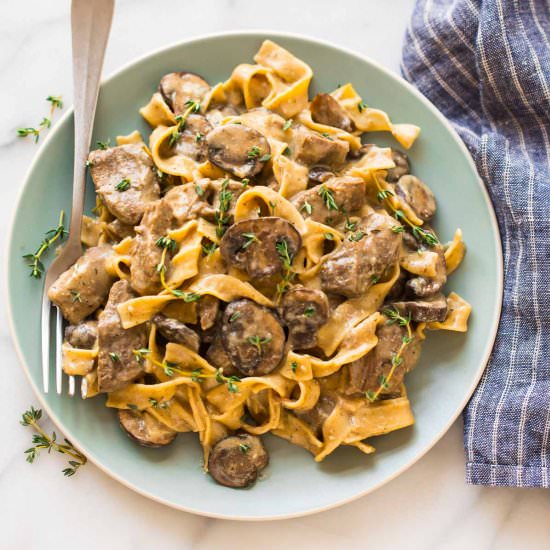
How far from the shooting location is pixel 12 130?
4.47m

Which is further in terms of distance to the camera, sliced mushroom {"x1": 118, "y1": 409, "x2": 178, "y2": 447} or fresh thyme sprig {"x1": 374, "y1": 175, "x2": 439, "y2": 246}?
fresh thyme sprig {"x1": 374, "y1": 175, "x2": 439, "y2": 246}

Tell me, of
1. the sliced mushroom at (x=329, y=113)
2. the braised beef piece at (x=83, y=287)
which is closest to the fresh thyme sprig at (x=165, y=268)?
the braised beef piece at (x=83, y=287)

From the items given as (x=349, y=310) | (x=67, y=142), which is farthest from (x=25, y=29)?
(x=349, y=310)

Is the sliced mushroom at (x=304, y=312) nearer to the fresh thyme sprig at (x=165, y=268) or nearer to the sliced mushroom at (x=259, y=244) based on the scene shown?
the sliced mushroom at (x=259, y=244)

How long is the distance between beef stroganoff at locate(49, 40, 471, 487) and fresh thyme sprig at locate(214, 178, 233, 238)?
10 mm

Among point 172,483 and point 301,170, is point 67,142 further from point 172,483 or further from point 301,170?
point 172,483

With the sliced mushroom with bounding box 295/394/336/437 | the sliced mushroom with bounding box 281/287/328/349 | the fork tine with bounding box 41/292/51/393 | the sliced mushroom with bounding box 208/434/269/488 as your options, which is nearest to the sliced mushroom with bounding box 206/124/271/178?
the sliced mushroom with bounding box 281/287/328/349

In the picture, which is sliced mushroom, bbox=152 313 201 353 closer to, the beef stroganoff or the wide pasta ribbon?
the beef stroganoff

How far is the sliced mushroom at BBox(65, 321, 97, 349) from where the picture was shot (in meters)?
3.94

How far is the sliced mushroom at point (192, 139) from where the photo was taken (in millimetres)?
4156

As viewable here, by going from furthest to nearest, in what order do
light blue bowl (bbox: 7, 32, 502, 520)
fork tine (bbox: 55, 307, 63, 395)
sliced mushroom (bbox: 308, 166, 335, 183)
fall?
sliced mushroom (bbox: 308, 166, 335, 183) → light blue bowl (bbox: 7, 32, 502, 520) → fork tine (bbox: 55, 307, 63, 395)

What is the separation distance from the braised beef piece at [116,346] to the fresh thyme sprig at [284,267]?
28.8 inches

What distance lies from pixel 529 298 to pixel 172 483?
2135 millimetres

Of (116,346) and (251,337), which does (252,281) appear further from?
(116,346)
